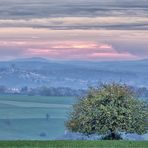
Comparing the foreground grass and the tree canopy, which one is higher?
the tree canopy

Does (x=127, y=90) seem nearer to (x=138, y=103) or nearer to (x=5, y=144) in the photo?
(x=138, y=103)

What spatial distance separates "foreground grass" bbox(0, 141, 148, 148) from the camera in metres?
53.6

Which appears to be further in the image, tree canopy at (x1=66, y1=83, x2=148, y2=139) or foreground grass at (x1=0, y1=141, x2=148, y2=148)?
tree canopy at (x1=66, y1=83, x2=148, y2=139)

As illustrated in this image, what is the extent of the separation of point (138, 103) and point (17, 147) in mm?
20917

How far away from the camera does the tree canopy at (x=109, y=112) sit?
69750 mm

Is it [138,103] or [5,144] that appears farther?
[138,103]

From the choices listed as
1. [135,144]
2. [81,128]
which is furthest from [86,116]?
[135,144]

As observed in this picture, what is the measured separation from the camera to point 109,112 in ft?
228

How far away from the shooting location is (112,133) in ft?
231

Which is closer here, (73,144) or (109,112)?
(73,144)

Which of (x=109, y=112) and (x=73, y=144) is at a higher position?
(x=109, y=112)

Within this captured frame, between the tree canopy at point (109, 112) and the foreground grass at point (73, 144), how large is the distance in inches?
537

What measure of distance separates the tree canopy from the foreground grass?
44.7 ft

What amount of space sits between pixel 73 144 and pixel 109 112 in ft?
50.0
